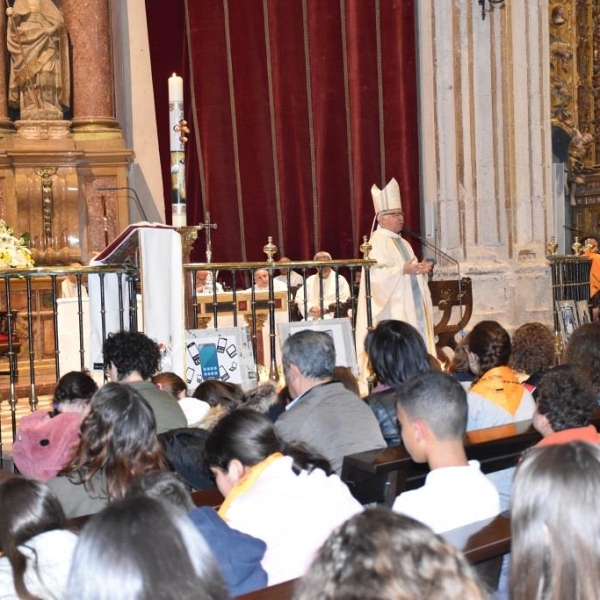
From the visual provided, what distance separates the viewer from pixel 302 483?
286cm

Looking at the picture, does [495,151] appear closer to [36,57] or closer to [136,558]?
[36,57]

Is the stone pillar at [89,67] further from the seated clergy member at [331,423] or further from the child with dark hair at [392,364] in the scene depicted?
the seated clergy member at [331,423]

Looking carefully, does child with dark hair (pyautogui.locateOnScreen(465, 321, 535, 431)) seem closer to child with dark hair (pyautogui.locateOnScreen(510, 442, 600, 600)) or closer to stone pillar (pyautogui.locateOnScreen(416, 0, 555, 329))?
child with dark hair (pyautogui.locateOnScreen(510, 442, 600, 600))

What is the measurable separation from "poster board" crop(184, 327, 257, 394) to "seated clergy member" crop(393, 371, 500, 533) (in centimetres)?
314

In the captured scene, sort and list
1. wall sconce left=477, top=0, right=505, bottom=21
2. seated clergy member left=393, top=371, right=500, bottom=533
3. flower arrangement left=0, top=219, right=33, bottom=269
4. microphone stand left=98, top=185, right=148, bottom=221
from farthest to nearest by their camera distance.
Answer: microphone stand left=98, top=185, right=148, bottom=221
wall sconce left=477, top=0, right=505, bottom=21
flower arrangement left=0, top=219, right=33, bottom=269
seated clergy member left=393, top=371, right=500, bottom=533

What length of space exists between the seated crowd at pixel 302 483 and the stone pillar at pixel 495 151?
390cm

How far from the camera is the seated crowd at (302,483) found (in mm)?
1399

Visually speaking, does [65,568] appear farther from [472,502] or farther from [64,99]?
[64,99]

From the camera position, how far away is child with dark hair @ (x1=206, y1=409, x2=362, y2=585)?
279 cm

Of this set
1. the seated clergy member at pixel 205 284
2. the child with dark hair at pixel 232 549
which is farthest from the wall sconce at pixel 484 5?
the child with dark hair at pixel 232 549

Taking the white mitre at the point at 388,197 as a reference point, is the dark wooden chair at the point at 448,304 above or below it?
below

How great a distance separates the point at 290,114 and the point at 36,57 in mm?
2335

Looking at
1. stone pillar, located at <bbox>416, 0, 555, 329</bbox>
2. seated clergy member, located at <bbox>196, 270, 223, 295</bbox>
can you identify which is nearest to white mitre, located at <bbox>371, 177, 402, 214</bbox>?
stone pillar, located at <bbox>416, 0, 555, 329</bbox>

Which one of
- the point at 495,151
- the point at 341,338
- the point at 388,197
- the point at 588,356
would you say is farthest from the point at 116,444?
the point at 495,151
